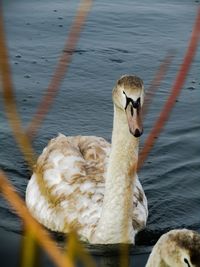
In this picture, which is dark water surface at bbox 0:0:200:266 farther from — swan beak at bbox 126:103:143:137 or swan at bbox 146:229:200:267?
swan at bbox 146:229:200:267

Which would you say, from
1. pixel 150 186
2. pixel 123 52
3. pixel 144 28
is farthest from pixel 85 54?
pixel 150 186

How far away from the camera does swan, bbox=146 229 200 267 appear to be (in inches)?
175

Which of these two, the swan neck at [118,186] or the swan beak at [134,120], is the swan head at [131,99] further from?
the swan neck at [118,186]

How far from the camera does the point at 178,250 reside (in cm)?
454

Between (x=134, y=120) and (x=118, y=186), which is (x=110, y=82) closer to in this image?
(x=118, y=186)

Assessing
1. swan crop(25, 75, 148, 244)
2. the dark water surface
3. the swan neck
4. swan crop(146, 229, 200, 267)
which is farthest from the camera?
the dark water surface

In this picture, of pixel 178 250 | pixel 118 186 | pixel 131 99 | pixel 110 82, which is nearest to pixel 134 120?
pixel 131 99

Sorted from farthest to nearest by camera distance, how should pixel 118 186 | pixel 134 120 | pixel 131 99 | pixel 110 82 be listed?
pixel 110 82, pixel 118 186, pixel 131 99, pixel 134 120

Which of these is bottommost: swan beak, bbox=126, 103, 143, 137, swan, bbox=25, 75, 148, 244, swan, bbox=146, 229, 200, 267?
swan, bbox=25, 75, 148, 244

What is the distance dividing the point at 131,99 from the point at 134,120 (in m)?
0.37

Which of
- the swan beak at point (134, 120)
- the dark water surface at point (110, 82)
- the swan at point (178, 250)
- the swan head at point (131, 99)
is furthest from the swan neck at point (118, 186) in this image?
the swan at point (178, 250)

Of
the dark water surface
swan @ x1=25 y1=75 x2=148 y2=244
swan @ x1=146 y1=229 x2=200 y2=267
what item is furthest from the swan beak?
swan @ x1=146 y1=229 x2=200 y2=267

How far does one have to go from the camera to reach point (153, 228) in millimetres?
8547

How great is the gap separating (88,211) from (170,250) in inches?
143
